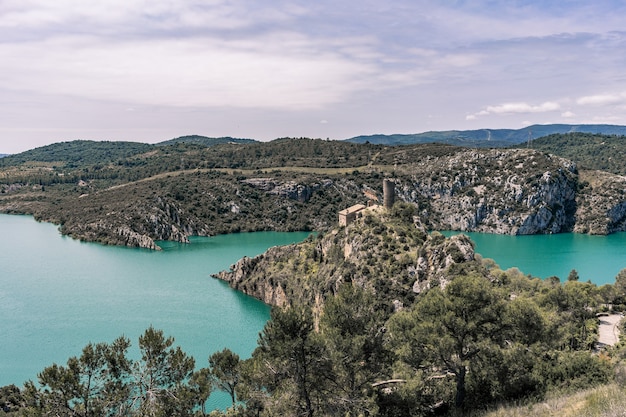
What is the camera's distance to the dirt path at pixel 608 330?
98.3 feet

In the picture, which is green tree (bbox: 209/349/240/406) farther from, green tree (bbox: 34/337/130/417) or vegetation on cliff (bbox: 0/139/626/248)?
Answer: vegetation on cliff (bbox: 0/139/626/248)

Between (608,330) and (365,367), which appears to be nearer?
(365,367)

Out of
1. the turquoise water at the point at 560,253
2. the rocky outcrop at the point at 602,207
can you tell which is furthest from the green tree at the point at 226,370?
the rocky outcrop at the point at 602,207

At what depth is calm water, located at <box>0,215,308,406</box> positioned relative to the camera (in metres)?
46.9

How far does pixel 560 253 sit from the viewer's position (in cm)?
9494

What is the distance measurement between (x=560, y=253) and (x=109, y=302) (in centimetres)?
9147

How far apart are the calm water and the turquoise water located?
54079 mm

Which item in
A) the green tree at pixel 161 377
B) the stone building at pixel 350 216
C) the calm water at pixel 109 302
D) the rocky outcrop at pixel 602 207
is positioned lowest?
the calm water at pixel 109 302

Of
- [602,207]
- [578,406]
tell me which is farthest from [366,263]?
[602,207]

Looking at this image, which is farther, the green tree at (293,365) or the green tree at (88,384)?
the green tree at (293,365)

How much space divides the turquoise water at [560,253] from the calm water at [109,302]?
54079 millimetres

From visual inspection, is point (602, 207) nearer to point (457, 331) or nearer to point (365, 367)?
point (457, 331)

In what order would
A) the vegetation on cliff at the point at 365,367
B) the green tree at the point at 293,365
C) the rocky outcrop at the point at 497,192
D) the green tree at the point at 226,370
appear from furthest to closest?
1. the rocky outcrop at the point at 497,192
2. the green tree at the point at 226,370
3. the green tree at the point at 293,365
4. the vegetation on cliff at the point at 365,367

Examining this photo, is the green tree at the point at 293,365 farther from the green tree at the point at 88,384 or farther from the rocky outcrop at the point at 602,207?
the rocky outcrop at the point at 602,207
